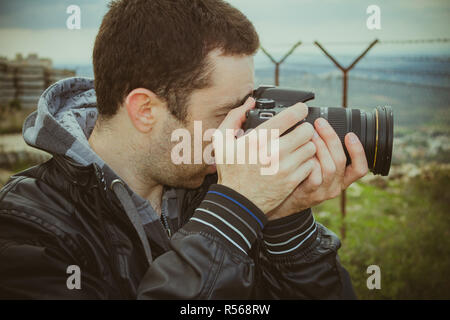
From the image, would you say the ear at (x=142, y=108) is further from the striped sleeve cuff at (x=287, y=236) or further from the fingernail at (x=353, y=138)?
the fingernail at (x=353, y=138)

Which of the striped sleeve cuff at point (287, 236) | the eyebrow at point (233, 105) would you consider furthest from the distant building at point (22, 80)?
the striped sleeve cuff at point (287, 236)

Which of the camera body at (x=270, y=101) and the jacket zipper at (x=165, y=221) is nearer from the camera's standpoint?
the camera body at (x=270, y=101)

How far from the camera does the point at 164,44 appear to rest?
152 cm

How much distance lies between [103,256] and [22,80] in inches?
304

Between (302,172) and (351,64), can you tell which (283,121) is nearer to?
(302,172)

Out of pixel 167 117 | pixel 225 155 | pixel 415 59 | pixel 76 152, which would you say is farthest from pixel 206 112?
pixel 415 59

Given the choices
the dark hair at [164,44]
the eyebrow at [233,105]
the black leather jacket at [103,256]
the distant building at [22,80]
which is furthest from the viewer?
the distant building at [22,80]

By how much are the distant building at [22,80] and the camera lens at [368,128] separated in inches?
287

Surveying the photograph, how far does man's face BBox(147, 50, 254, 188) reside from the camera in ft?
5.26

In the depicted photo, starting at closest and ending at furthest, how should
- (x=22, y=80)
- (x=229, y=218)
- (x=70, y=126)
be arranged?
1. (x=229, y=218)
2. (x=70, y=126)
3. (x=22, y=80)

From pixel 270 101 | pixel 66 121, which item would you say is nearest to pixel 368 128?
pixel 270 101

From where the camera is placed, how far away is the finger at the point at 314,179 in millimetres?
1438
